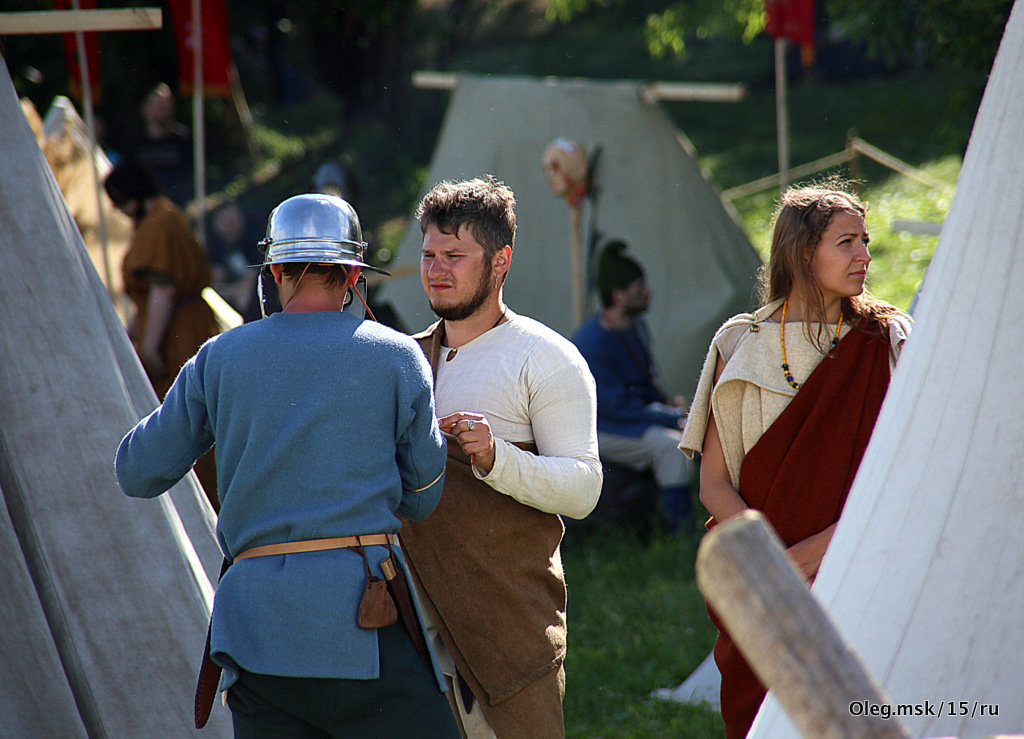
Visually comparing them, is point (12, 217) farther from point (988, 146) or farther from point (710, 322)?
point (710, 322)

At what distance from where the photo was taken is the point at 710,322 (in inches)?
268

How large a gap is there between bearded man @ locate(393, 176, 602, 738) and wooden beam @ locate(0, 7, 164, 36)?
97 cm

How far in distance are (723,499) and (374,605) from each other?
103cm

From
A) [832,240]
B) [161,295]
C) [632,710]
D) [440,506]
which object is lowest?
[632,710]

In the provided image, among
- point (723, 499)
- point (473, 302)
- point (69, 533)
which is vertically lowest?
point (69, 533)

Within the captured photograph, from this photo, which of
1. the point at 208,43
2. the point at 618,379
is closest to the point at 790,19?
the point at 618,379

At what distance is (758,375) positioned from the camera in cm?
273

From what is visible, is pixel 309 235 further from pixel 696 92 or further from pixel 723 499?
pixel 696 92

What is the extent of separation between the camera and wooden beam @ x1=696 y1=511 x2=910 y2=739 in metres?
1.26

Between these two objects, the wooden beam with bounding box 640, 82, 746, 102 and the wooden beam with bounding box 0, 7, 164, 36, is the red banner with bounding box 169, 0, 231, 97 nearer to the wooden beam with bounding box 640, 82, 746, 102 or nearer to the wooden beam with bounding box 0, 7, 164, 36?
the wooden beam with bounding box 640, 82, 746, 102

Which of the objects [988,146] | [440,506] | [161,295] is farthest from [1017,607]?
[161,295]

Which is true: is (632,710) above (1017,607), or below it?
below

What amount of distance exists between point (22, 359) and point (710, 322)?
4772mm

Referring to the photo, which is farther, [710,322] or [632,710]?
[710,322]
